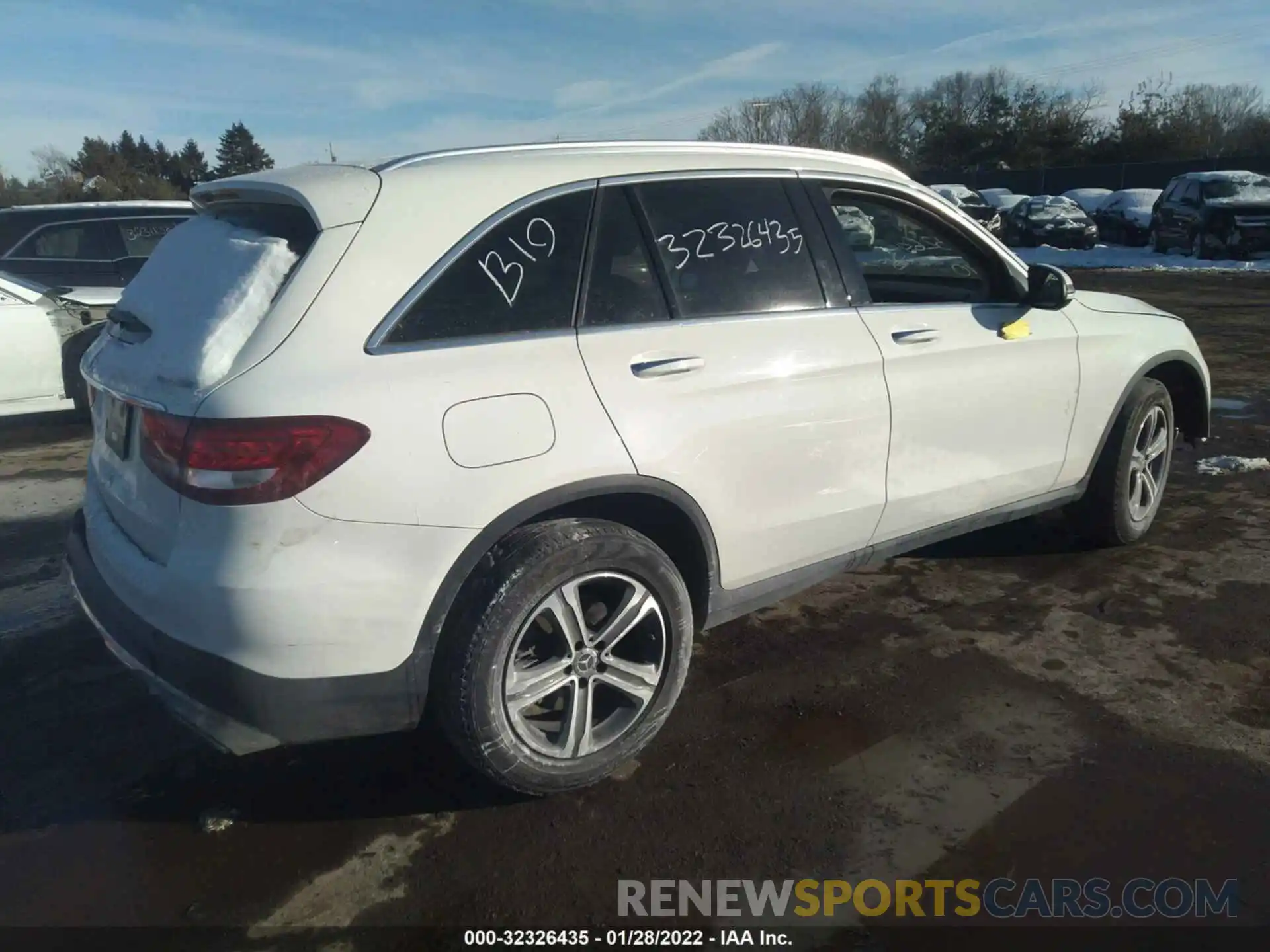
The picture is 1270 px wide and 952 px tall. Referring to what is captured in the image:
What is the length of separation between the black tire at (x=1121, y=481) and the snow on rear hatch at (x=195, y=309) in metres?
3.62

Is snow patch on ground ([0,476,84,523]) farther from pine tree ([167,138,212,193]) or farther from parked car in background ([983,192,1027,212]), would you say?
pine tree ([167,138,212,193])

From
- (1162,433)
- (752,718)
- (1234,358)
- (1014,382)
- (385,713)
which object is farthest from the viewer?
(1234,358)

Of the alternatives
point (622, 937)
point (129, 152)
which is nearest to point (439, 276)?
point (622, 937)

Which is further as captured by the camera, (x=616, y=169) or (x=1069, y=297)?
(x=1069, y=297)

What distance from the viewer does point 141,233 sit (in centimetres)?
896

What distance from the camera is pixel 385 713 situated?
259 centimetres

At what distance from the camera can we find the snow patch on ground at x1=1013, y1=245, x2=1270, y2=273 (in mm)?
20594

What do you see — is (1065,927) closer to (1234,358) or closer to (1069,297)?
(1069,297)

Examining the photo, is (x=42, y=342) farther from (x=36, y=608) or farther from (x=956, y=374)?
(x=956, y=374)

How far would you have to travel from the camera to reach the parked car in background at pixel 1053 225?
87.5 ft

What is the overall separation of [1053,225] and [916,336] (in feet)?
85.4

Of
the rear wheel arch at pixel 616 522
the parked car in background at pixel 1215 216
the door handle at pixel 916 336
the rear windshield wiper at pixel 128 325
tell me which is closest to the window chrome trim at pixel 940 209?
the door handle at pixel 916 336

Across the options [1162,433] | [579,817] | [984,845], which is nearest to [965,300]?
[1162,433]

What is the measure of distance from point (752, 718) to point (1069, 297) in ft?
7.36
